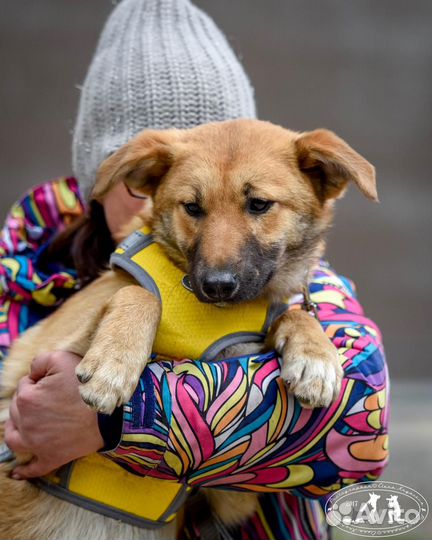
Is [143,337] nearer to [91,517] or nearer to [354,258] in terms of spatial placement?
[91,517]

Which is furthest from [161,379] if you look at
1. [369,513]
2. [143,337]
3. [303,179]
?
[303,179]

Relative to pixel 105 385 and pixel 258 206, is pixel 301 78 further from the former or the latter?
pixel 105 385

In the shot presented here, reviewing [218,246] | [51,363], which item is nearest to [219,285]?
[218,246]

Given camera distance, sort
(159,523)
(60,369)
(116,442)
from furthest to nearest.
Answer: (159,523)
(60,369)
(116,442)

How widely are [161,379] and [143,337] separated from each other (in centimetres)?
13

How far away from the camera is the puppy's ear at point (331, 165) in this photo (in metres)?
2.09

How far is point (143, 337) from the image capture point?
1929 millimetres

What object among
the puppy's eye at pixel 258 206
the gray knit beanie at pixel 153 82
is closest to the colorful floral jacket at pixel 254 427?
the puppy's eye at pixel 258 206

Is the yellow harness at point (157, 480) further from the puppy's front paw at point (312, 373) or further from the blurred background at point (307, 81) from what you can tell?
the blurred background at point (307, 81)

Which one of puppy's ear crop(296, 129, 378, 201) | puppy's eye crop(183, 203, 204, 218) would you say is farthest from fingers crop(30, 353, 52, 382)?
puppy's ear crop(296, 129, 378, 201)

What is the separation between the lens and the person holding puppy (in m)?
1.84

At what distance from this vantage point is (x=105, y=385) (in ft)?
5.85

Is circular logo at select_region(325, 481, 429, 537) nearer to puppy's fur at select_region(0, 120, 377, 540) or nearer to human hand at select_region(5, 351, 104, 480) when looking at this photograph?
puppy's fur at select_region(0, 120, 377, 540)

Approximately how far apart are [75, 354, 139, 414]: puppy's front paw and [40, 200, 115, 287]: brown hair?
974 millimetres
